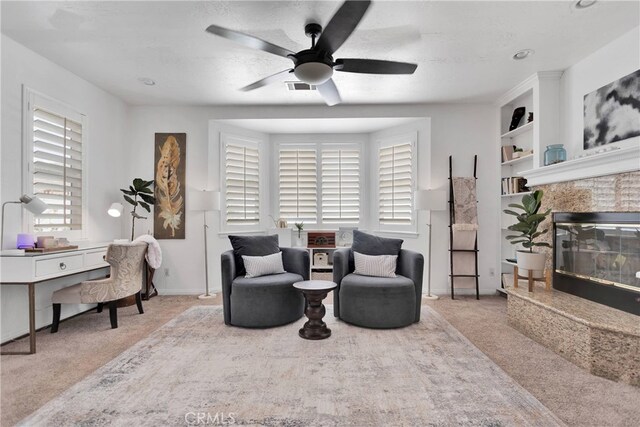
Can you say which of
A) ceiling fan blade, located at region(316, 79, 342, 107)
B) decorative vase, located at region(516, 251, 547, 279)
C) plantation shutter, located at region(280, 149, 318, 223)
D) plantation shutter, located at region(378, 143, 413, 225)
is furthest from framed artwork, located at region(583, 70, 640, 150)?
→ plantation shutter, located at region(280, 149, 318, 223)

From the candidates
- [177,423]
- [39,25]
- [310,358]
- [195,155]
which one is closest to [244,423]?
[177,423]

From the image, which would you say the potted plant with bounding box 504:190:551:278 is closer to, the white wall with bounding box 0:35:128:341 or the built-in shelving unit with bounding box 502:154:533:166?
the built-in shelving unit with bounding box 502:154:533:166

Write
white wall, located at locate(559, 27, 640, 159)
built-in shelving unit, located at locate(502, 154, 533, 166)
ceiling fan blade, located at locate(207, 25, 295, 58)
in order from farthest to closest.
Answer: built-in shelving unit, located at locate(502, 154, 533, 166), white wall, located at locate(559, 27, 640, 159), ceiling fan blade, located at locate(207, 25, 295, 58)

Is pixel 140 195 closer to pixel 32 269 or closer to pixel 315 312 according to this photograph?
pixel 32 269

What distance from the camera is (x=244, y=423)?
5.84ft

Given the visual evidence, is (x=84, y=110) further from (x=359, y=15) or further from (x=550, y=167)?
(x=550, y=167)

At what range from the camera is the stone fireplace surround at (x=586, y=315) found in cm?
230

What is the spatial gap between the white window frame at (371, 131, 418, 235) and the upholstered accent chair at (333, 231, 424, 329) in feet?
4.98

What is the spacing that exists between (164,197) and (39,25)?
2.46m

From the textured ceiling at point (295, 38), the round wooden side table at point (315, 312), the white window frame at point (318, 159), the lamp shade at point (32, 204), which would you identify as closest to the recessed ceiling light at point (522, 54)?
the textured ceiling at point (295, 38)

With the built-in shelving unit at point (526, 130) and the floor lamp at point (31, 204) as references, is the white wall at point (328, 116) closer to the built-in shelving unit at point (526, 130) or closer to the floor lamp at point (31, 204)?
the built-in shelving unit at point (526, 130)

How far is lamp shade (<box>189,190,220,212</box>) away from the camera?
448 centimetres

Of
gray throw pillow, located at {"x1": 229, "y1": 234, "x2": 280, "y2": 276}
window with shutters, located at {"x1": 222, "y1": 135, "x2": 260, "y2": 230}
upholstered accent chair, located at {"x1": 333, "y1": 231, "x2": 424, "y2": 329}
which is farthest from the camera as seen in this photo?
window with shutters, located at {"x1": 222, "y1": 135, "x2": 260, "y2": 230}

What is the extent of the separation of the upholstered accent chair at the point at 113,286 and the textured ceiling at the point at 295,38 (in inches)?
78.5
